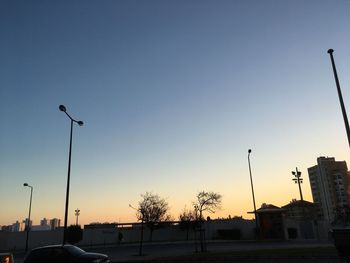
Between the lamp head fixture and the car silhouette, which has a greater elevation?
the lamp head fixture

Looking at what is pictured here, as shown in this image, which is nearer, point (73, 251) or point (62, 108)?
point (73, 251)

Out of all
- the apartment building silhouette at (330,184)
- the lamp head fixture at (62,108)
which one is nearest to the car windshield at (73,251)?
the lamp head fixture at (62,108)

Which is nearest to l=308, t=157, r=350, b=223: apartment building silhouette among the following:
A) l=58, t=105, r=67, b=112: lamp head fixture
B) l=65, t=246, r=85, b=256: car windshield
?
l=58, t=105, r=67, b=112: lamp head fixture

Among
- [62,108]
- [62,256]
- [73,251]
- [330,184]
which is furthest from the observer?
[330,184]

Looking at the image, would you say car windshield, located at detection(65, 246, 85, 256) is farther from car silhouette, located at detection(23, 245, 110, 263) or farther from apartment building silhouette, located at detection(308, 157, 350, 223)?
apartment building silhouette, located at detection(308, 157, 350, 223)

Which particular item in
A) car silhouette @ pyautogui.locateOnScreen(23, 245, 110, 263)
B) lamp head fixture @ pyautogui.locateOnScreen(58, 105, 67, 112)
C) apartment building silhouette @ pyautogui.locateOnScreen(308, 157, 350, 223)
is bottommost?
car silhouette @ pyautogui.locateOnScreen(23, 245, 110, 263)

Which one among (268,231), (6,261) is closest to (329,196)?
(268,231)

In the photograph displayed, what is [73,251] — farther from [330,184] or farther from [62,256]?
[330,184]

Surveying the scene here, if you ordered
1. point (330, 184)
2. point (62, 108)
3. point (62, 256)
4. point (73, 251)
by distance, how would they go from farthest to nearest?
point (330, 184) → point (62, 108) → point (73, 251) → point (62, 256)

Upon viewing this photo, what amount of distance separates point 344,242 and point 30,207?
53.7 metres

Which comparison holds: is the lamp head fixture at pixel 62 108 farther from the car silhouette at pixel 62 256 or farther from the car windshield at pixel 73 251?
the car windshield at pixel 73 251

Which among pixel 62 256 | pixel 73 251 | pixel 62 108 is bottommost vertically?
pixel 62 256

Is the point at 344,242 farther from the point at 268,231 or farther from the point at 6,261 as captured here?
the point at 268,231

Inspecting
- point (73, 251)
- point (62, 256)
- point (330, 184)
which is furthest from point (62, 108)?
point (330, 184)
